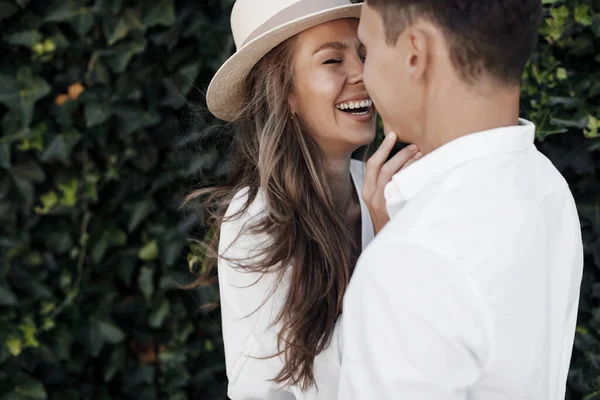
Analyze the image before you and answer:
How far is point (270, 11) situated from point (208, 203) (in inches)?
22.2

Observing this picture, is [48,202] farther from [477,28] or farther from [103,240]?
[477,28]

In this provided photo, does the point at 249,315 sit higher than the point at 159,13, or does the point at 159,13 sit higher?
the point at 159,13

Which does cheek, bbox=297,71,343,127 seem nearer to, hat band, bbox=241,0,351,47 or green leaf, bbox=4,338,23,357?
hat band, bbox=241,0,351,47

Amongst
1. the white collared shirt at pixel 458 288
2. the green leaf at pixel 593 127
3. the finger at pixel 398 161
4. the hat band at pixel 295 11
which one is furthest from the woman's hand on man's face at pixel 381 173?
the green leaf at pixel 593 127

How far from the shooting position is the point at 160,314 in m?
2.83

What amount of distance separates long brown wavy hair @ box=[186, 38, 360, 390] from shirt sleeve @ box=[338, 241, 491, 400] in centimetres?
62

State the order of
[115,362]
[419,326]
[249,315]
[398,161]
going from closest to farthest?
[419,326], [398,161], [249,315], [115,362]

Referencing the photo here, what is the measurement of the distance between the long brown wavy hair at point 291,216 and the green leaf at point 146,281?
81 centimetres

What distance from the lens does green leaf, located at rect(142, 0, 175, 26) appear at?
2.63 m

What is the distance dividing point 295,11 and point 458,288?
3.16ft

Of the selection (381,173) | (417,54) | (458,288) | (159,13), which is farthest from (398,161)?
(159,13)

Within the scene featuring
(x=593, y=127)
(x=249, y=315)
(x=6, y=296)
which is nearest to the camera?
(x=249, y=315)

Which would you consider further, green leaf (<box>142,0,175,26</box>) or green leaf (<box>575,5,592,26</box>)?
green leaf (<box>142,0,175,26</box>)

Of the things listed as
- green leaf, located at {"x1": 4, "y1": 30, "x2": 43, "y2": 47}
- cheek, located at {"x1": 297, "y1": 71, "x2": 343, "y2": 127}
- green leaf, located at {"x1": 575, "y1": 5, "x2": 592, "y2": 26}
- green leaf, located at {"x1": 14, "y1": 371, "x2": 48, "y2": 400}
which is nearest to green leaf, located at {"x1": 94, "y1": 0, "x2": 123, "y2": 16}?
green leaf, located at {"x1": 4, "y1": 30, "x2": 43, "y2": 47}
